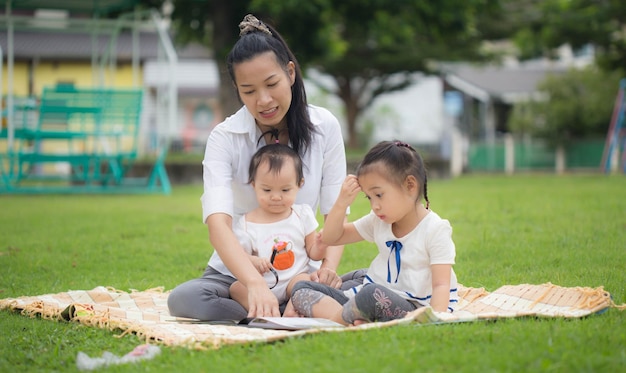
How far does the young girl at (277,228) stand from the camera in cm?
357

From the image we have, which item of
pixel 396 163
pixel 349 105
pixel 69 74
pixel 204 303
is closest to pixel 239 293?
pixel 204 303

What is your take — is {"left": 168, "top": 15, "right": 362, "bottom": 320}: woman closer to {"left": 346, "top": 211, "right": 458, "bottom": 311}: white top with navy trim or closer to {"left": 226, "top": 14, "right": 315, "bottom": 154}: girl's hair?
{"left": 226, "top": 14, "right": 315, "bottom": 154}: girl's hair

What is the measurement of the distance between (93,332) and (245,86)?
1.16 meters

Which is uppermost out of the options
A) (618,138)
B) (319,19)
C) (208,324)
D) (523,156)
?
(319,19)

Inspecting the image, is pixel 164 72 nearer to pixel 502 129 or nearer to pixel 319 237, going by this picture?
pixel 502 129

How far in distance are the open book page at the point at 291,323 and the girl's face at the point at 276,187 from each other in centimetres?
55

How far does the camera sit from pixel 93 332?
335 cm

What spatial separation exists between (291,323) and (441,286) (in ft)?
1.94

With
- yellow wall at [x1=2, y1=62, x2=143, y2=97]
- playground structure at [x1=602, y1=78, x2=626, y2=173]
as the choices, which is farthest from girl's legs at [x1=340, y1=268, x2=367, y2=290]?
yellow wall at [x1=2, y1=62, x2=143, y2=97]

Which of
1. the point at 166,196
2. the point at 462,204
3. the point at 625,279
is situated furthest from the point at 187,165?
the point at 625,279

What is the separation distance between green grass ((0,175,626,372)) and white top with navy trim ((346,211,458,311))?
0.33 m

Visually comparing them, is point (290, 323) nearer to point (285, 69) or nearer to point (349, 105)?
point (285, 69)

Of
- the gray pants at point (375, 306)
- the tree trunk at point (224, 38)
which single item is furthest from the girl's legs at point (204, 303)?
the tree trunk at point (224, 38)

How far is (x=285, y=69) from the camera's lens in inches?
141
